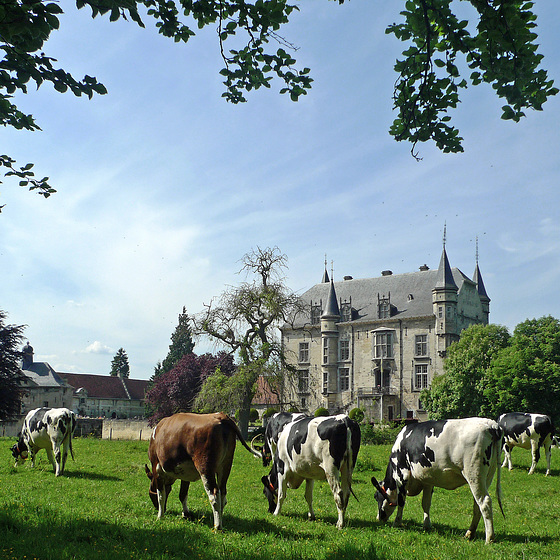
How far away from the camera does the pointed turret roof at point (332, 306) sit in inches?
2862

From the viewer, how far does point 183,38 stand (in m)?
7.41

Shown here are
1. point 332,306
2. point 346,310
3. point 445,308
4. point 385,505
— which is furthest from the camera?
point 346,310

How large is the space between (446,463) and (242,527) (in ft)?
12.2

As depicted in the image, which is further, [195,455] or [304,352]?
[304,352]

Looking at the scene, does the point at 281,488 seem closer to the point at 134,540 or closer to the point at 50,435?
the point at 134,540

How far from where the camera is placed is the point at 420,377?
65625mm

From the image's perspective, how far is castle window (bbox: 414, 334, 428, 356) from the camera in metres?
66.1

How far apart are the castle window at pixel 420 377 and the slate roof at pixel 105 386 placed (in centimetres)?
5448

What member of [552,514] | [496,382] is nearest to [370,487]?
[552,514]

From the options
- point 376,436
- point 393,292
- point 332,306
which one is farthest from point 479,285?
point 376,436

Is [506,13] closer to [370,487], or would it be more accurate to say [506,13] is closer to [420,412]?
[370,487]

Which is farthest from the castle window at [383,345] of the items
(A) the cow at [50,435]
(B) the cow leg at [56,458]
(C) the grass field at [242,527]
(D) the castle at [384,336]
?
(B) the cow leg at [56,458]

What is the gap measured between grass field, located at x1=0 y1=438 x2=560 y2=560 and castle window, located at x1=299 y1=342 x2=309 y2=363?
2279 inches

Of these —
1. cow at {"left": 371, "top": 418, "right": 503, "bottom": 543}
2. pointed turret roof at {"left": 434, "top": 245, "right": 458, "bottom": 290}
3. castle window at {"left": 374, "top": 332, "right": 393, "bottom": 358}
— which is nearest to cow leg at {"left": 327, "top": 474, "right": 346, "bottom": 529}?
cow at {"left": 371, "top": 418, "right": 503, "bottom": 543}
